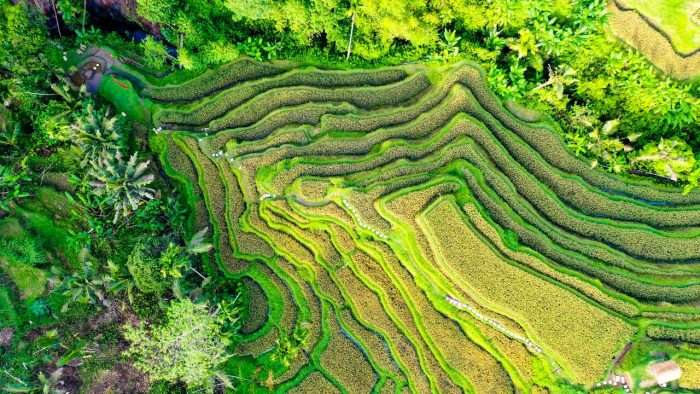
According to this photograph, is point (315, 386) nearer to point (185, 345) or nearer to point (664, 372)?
point (185, 345)

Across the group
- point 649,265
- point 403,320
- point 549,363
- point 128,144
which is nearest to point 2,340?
point 128,144

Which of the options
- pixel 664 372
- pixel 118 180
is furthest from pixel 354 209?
pixel 664 372

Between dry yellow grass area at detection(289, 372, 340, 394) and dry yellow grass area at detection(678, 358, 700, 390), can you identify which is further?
dry yellow grass area at detection(289, 372, 340, 394)

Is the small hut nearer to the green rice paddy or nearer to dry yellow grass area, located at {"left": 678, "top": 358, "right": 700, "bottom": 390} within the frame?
dry yellow grass area, located at {"left": 678, "top": 358, "right": 700, "bottom": 390}

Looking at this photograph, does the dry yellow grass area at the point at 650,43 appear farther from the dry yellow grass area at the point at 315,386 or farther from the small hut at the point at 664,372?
the dry yellow grass area at the point at 315,386

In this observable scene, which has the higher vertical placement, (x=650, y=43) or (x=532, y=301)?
(x=650, y=43)

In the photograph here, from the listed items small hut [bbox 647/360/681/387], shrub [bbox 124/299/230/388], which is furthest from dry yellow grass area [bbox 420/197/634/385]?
shrub [bbox 124/299/230/388]

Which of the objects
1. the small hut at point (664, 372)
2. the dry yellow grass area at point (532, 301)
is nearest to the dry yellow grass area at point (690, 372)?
the small hut at point (664, 372)
